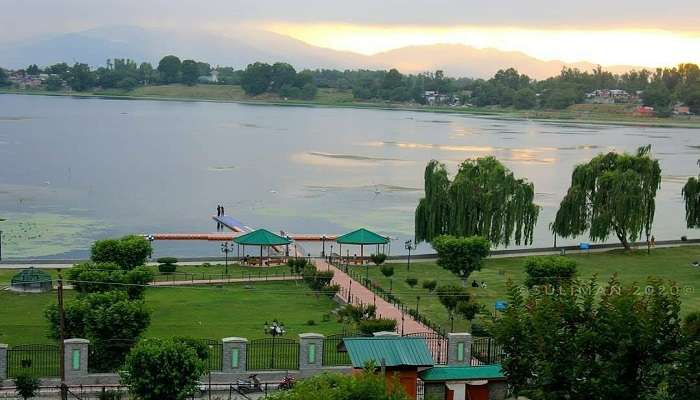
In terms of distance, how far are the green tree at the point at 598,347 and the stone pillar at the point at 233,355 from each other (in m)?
6.97

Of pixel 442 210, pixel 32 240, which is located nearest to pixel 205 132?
pixel 32 240

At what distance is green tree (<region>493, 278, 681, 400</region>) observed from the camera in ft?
56.1

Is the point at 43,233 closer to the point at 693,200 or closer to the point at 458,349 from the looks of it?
the point at 458,349

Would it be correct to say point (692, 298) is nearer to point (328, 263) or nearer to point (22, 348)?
point (328, 263)

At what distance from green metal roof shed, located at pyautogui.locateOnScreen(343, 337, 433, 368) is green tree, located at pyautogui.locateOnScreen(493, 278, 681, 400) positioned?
2.47 m

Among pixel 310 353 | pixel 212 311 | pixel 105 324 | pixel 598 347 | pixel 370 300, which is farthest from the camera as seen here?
pixel 370 300

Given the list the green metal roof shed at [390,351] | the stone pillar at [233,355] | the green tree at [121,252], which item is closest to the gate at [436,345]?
the green metal roof shed at [390,351]

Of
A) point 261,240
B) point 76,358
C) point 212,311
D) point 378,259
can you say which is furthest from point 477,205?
point 76,358

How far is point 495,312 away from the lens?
2934 centimetres

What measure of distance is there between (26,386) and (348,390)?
29.2 ft

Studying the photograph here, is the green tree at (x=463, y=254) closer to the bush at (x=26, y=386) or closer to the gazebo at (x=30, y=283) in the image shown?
the gazebo at (x=30, y=283)

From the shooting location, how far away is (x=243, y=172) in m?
88.2

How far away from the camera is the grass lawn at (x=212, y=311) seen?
85.3 ft

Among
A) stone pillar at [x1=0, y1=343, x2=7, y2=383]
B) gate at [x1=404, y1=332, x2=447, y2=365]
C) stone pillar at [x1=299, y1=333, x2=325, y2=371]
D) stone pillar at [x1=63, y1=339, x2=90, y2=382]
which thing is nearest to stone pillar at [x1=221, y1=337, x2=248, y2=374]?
stone pillar at [x1=299, y1=333, x2=325, y2=371]
